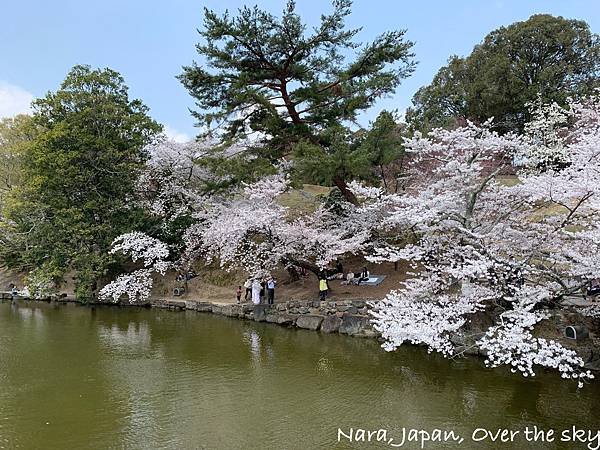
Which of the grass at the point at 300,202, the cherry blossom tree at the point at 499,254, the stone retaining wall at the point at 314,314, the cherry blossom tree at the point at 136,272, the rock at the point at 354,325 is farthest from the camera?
the grass at the point at 300,202

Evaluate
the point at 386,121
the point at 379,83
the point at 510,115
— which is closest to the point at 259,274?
the point at 386,121

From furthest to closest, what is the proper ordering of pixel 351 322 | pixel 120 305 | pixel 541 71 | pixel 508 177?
pixel 541 71 → pixel 508 177 → pixel 120 305 → pixel 351 322

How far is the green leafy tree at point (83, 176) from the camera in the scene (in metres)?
14.5

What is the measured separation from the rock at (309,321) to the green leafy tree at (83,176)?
24.1 feet

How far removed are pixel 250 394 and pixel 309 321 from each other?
4.51 metres

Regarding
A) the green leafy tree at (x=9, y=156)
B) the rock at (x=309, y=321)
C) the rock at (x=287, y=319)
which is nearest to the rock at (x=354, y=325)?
the rock at (x=309, y=321)

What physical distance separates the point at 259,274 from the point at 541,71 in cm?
1485

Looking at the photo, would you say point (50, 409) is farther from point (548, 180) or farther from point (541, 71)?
point (541, 71)

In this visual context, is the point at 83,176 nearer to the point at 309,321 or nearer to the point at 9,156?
the point at 9,156

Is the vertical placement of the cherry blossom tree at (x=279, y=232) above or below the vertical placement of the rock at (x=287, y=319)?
above

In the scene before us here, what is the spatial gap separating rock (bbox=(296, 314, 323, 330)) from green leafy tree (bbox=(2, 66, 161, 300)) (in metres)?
7.36

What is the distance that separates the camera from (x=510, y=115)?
18891mm

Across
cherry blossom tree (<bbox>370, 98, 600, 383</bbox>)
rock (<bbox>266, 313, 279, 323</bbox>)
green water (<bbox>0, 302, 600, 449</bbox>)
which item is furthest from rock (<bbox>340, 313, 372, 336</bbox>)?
rock (<bbox>266, 313, 279, 323</bbox>)

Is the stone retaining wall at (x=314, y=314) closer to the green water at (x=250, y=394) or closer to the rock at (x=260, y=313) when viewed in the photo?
the rock at (x=260, y=313)
